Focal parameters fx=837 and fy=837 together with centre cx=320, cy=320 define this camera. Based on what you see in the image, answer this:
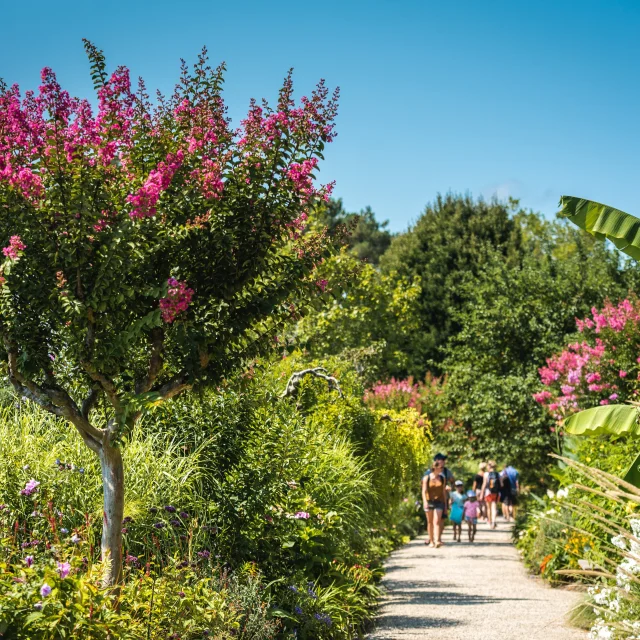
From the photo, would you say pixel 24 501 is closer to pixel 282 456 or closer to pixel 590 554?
pixel 282 456

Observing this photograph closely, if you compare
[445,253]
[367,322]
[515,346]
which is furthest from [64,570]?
[445,253]

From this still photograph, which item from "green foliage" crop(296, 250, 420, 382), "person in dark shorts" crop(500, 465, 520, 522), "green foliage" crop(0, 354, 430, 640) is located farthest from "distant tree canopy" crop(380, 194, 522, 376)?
"green foliage" crop(0, 354, 430, 640)

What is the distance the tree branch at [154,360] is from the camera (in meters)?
5.55

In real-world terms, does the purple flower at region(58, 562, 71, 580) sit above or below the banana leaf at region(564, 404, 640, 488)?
below

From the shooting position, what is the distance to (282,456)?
25.2ft

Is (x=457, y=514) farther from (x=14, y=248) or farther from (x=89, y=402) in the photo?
(x=14, y=248)

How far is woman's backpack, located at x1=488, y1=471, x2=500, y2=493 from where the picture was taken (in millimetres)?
20188

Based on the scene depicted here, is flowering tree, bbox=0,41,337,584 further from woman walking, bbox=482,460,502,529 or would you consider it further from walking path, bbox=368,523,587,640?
woman walking, bbox=482,460,502,529

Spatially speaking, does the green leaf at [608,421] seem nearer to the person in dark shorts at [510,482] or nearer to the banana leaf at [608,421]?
the banana leaf at [608,421]

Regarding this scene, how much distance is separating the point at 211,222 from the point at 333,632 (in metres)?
3.90

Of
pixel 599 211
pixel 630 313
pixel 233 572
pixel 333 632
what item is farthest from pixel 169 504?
pixel 630 313

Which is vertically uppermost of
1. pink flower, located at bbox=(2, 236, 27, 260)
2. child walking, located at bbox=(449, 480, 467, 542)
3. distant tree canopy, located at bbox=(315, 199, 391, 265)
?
distant tree canopy, located at bbox=(315, 199, 391, 265)

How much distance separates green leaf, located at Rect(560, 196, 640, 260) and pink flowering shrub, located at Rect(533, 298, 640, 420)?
10.5 metres

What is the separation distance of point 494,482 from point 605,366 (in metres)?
4.70
